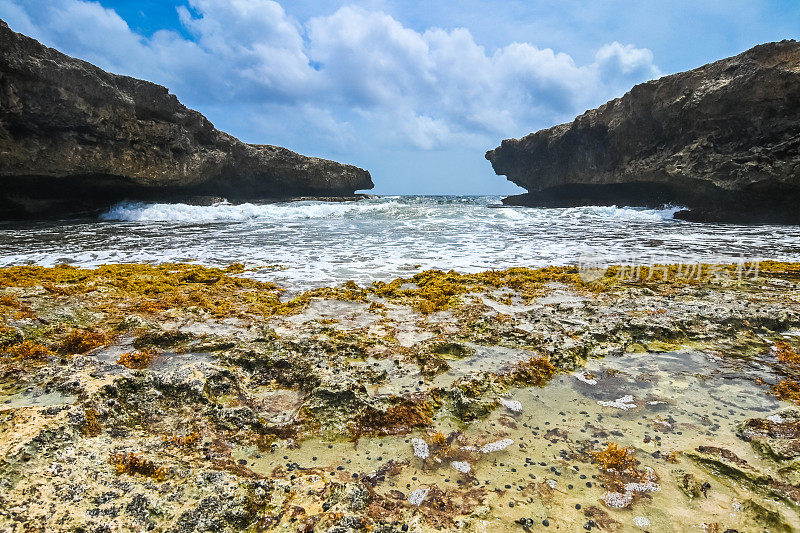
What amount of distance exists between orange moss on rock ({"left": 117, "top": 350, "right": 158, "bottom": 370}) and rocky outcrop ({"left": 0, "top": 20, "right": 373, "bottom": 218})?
1651 cm

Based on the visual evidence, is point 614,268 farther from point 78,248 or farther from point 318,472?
point 78,248

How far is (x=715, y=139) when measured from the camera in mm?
17609

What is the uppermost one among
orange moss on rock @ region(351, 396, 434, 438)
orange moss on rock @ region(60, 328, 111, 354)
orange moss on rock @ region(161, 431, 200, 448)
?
orange moss on rock @ region(60, 328, 111, 354)

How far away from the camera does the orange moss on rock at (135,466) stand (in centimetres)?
163

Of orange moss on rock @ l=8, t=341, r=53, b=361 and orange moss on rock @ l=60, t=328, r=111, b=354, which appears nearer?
orange moss on rock @ l=8, t=341, r=53, b=361

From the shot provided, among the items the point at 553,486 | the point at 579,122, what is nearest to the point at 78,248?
the point at 553,486

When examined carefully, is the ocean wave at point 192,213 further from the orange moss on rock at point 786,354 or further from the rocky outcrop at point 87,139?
the orange moss on rock at point 786,354

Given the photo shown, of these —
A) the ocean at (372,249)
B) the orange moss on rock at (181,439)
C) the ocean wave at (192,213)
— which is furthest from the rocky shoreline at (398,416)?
the ocean wave at (192,213)

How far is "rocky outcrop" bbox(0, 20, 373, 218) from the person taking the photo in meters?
13.6

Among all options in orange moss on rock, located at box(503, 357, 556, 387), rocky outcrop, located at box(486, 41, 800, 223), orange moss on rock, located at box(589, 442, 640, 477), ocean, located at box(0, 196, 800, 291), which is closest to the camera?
orange moss on rock, located at box(589, 442, 640, 477)

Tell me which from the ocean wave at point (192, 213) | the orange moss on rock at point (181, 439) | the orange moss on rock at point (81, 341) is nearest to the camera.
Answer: the orange moss on rock at point (181, 439)

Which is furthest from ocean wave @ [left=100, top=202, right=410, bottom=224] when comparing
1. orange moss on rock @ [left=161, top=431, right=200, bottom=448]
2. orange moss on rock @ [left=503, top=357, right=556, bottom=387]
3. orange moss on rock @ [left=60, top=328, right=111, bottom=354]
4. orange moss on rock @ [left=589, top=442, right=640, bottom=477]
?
orange moss on rock @ [left=589, top=442, right=640, bottom=477]

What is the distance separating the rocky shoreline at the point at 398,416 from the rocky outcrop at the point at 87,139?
14.7 metres

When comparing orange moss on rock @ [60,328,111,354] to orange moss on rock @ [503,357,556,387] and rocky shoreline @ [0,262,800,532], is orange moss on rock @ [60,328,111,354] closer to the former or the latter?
rocky shoreline @ [0,262,800,532]
